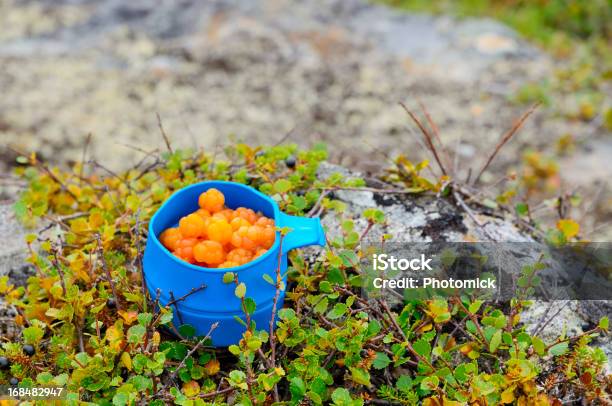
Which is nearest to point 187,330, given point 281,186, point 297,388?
point 297,388

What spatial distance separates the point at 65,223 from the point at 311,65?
3314 millimetres

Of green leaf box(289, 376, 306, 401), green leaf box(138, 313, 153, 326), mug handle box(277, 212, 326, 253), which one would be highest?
mug handle box(277, 212, 326, 253)

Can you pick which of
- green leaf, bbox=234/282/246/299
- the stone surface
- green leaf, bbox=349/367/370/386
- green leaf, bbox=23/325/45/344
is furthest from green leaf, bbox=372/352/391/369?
the stone surface

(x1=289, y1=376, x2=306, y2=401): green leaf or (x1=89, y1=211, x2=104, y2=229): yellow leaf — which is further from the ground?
(x1=89, y1=211, x2=104, y2=229): yellow leaf

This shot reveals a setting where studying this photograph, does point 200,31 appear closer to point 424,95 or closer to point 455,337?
point 424,95

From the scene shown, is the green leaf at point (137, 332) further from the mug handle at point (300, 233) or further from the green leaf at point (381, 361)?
→ the green leaf at point (381, 361)

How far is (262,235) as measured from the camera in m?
1.89

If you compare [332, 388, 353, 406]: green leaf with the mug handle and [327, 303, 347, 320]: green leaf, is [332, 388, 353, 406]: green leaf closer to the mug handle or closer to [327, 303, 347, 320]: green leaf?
[327, 303, 347, 320]: green leaf

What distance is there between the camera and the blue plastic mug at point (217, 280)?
180cm

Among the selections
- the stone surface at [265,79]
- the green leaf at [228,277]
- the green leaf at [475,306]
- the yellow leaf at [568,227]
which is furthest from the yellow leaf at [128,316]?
the stone surface at [265,79]

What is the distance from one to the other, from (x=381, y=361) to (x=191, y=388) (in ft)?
1.89

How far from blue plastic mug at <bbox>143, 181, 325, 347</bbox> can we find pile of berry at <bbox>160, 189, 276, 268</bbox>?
0.05 metres

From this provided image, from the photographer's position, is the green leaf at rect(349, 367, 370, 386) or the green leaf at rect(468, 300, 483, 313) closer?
the green leaf at rect(349, 367, 370, 386)

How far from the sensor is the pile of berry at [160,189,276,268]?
184 centimetres
